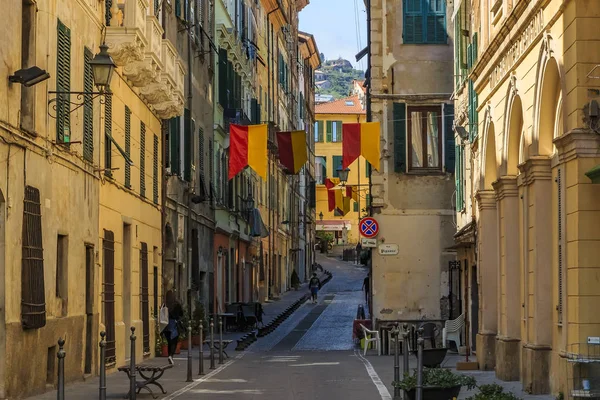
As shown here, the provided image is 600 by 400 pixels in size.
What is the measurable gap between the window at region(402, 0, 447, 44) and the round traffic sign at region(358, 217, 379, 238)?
16.8ft

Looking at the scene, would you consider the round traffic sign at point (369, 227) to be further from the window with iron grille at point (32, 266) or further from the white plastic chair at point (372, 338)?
the window with iron grille at point (32, 266)

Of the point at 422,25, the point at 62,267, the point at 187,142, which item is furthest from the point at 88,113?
the point at 187,142

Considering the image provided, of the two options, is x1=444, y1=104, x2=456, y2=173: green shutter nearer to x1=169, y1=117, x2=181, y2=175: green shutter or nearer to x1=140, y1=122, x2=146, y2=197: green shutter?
x1=169, y1=117, x2=181, y2=175: green shutter

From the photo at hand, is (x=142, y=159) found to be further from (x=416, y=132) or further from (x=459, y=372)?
→ (x=459, y=372)

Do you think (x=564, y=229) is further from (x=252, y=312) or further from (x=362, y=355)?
(x=252, y=312)

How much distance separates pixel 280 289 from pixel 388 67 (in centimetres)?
3836

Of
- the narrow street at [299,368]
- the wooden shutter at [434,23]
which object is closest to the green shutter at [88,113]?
the narrow street at [299,368]

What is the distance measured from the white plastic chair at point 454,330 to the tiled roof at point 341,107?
8500 centimetres

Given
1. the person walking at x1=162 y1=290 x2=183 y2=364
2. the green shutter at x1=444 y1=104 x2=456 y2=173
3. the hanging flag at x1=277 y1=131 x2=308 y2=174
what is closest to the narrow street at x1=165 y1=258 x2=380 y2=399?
the person walking at x1=162 y1=290 x2=183 y2=364

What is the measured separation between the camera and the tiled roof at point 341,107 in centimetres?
11819

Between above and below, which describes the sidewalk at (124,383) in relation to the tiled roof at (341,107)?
below

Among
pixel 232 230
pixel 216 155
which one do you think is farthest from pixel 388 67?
pixel 232 230

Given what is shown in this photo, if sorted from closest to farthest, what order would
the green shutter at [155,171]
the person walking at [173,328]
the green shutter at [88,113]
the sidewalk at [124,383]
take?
the sidewalk at [124,383] < the green shutter at [88,113] < the person walking at [173,328] < the green shutter at [155,171]

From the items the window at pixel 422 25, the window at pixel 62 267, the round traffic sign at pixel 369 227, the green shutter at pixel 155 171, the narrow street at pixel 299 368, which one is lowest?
the narrow street at pixel 299 368
